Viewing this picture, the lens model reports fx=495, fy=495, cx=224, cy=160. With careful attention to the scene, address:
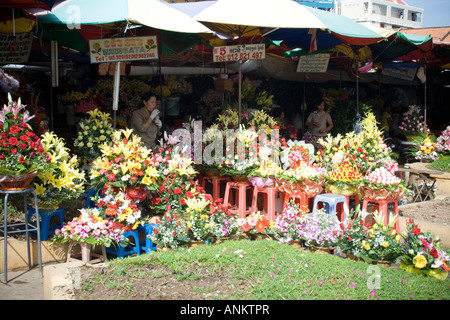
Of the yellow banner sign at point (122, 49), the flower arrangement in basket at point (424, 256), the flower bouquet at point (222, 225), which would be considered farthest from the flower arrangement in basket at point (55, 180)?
the flower arrangement in basket at point (424, 256)

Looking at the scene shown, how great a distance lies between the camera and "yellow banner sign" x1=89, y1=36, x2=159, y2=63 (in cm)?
602

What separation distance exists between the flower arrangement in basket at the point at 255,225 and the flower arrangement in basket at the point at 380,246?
1.11m

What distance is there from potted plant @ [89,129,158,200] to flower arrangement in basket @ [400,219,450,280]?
9.27 ft

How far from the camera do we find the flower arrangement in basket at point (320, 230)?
5117 millimetres

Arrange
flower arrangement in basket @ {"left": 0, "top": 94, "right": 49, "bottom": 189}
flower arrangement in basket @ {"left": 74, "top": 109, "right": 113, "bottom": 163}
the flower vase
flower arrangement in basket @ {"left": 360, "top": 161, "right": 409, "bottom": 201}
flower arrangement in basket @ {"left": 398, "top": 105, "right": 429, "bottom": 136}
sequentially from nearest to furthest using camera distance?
1. flower arrangement in basket @ {"left": 0, "top": 94, "right": 49, "bottom": 189}
2. the flower vase
3. flower arrangement in basket @ {"left": 360, "top": 161, "right": 409, "bottom": 201}
4. flower arrangement in basket @ {"left": 74, "top": 109, "right": 113, "bottom": 163}
5. flower arrangement in basket @ {"left": 398, "top": 105, "right": 429, "bottom": 136}

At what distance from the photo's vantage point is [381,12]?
37156mm

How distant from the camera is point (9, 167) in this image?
4.77 metres

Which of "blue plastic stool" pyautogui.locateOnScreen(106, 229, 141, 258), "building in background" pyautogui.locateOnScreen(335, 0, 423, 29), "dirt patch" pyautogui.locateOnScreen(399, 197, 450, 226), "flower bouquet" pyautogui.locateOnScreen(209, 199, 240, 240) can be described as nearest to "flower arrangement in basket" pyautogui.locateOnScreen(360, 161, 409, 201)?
"dirt patch" pyautogui.locateOnScreen(399, 197, 450, 226)

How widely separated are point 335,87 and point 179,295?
1107 centimetres

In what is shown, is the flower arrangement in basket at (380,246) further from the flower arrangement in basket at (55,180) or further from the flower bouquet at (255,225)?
the flower arrangement in basket at (55,180)

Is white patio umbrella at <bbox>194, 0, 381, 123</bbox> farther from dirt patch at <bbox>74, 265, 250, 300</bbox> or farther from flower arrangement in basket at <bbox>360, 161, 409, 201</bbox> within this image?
dirt patch at <bbox>74, 265, 250, 300</bbox>

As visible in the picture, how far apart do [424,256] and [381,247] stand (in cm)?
43

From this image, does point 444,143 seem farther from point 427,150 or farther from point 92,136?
point 92,136
